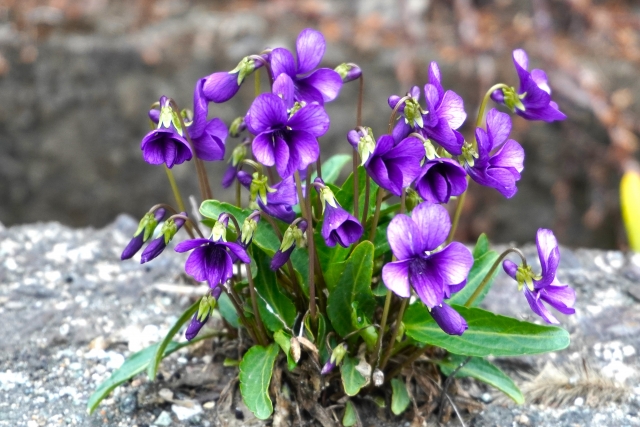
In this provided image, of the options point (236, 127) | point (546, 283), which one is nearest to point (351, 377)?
point (546, 283)

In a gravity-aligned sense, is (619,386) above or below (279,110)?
below

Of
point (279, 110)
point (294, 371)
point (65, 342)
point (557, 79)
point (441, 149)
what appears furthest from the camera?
point (557, 79)

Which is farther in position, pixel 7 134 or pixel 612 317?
pixel 7 134

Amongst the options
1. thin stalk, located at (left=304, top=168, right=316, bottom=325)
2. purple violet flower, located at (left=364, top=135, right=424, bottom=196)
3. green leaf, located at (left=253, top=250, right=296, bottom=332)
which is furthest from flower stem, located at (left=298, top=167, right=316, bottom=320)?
purple violet flower, located at (left=364, top=135, right=424, bottom=196)

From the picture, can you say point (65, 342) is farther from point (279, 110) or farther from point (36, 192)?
point (36, 192)

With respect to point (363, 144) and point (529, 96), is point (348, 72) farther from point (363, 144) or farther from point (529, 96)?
point (529, 96)

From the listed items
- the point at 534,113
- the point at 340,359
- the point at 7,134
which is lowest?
the point at 7,134

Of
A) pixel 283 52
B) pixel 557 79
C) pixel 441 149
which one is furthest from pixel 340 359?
pixel 557 79
